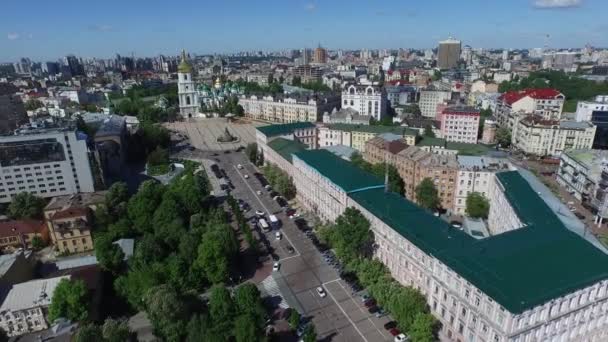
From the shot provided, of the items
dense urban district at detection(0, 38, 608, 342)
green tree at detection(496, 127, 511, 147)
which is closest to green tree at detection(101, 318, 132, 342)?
dense urban district at detection(0, 38, 608, 342)

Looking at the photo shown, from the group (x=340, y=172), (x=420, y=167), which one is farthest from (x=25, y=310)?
(x=420, y=167)

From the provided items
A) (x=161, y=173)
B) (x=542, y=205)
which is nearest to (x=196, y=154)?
(x=161, y=173)

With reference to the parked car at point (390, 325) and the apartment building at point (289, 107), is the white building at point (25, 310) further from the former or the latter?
the apartment building at point (289, 107)

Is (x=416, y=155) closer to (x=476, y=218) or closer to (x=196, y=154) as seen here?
(x=476, y=218)

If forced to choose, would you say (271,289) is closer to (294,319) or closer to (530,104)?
(294,319)

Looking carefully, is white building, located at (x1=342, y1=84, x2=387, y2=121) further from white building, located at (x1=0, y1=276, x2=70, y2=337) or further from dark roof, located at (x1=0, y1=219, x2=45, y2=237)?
white building, located at (x1=0, y1=276, x2=70, y2=337)

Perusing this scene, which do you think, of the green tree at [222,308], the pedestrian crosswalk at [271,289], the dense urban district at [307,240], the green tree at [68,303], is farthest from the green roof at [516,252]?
the green tree at [68,303]
